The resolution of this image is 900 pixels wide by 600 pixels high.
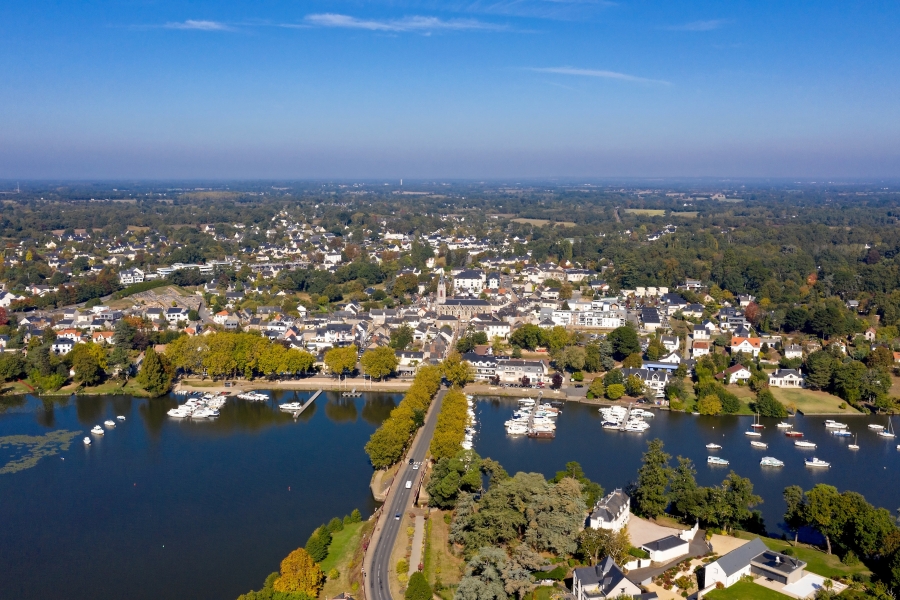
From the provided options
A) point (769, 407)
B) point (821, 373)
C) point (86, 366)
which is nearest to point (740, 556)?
point (769, 407)

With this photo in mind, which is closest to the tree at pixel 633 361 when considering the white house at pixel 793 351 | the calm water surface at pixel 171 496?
the white house at pixel 793 351

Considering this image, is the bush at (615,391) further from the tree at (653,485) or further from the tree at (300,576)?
the tree at (300,576)

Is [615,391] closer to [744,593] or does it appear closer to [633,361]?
[633,361]

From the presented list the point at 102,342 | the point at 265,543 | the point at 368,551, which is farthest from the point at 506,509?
the point at 102,342

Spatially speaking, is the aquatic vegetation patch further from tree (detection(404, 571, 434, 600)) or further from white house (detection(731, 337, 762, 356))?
white house (detection(731, 337, 762, 356))

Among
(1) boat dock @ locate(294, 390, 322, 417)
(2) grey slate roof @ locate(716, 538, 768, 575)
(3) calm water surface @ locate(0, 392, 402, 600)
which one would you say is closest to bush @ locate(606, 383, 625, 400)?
(3) calm water surface @ locate(0, 392, 402, 600)

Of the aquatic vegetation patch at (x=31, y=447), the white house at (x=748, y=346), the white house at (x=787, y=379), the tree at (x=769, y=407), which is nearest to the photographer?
the aquatic vegetation patch at (x=31, y=447)
